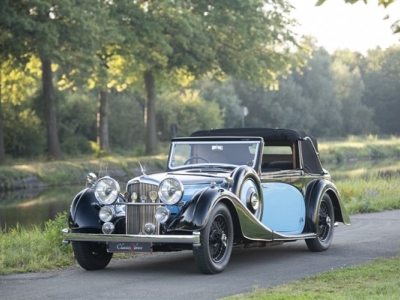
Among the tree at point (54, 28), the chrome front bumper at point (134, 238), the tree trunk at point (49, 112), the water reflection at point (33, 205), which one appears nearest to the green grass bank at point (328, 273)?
the chrome front bumper at point (134, 238)

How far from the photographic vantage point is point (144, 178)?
11.0m

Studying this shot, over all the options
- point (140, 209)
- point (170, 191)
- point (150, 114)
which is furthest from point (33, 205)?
point (150, 114)

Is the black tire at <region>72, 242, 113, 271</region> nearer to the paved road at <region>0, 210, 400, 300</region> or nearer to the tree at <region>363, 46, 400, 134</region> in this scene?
the paved road at <region>0, 210, 400, 300</region>

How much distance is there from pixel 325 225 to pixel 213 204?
129 inches

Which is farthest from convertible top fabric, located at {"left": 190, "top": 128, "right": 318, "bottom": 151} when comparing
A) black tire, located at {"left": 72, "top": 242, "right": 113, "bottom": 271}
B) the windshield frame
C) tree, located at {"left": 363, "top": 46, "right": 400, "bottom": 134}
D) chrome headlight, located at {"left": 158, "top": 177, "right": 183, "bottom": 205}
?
tree, located at {"left": 363, "top": 46, "right": 400, "bottom": 134}

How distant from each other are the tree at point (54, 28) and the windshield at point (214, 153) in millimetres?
21911

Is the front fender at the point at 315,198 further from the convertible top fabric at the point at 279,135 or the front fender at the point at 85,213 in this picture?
the front fender at the point at 85,213

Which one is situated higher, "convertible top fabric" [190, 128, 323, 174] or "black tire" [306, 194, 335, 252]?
"convertible top fabric" [190, 128, 323, 174]

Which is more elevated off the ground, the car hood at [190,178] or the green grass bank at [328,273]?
the car hood at [190,178]

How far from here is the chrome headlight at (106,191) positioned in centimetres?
1106

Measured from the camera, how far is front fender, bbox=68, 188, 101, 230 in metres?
11.1

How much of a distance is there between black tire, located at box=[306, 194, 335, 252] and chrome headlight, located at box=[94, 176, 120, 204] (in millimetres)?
3265

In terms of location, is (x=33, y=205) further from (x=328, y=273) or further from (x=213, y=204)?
(x=328, y=273)

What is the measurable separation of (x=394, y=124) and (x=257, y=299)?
309 feet
